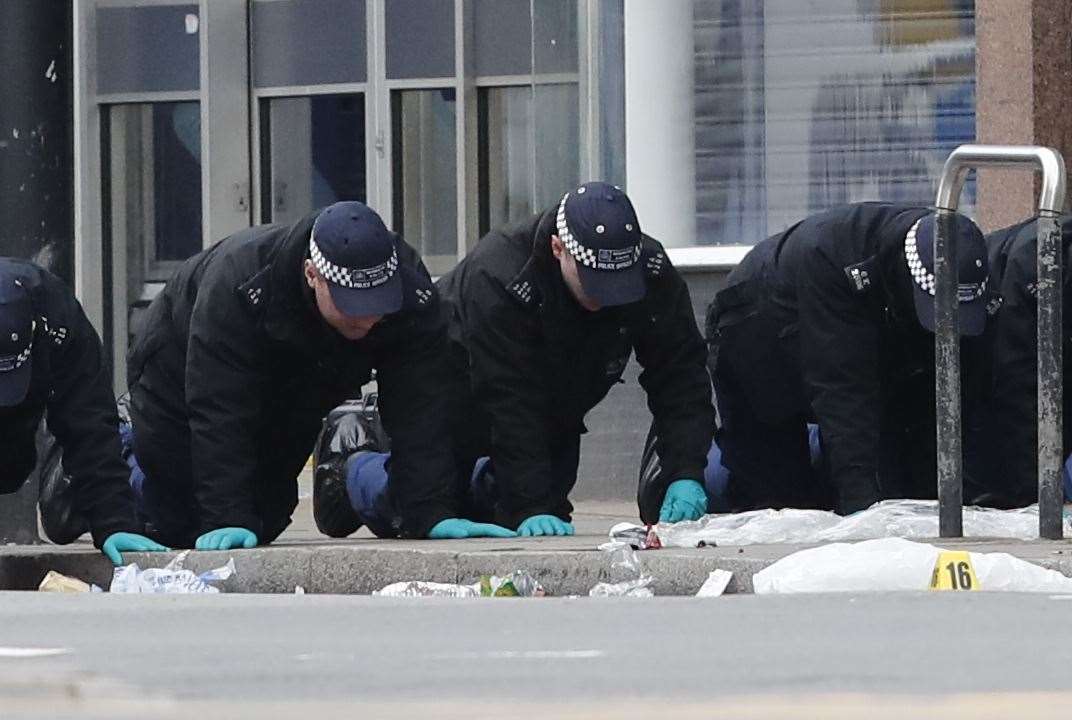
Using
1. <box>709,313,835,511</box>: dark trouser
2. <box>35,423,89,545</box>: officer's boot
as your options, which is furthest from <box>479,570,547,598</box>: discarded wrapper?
<box>709,313,835,511</box>: dark trouser

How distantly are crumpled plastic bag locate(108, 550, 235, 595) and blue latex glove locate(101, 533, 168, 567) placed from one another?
0.14 m

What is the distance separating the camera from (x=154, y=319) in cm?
788

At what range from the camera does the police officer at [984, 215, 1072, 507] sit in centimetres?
755

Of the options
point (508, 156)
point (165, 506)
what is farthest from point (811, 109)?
point (165, 506)

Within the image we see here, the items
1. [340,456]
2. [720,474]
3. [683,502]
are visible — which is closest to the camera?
[683,502]

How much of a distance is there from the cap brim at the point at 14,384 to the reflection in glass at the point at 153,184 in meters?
8.06

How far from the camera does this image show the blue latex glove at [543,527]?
292 inches

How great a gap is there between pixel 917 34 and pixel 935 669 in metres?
7.94

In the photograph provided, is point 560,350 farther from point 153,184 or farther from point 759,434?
point 153,184

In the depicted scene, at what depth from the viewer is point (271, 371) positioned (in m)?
7.36

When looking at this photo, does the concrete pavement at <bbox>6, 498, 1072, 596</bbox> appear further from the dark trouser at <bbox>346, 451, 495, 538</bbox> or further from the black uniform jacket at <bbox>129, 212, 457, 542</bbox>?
the dark trouser at <bbox>346, 451, 495, 538</bbox>

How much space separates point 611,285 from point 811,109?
456 cm

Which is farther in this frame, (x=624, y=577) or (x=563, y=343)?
(x=563, y=343)

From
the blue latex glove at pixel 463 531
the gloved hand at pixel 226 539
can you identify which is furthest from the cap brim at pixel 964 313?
the gloved hand at pixel 226 539
